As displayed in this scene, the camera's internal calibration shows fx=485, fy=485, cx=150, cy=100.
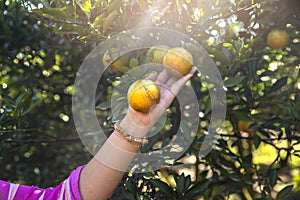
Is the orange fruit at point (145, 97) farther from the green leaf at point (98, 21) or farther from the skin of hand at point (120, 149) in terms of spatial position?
the green leaf at point (98, 21)

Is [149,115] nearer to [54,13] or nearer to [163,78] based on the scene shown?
[163,78]

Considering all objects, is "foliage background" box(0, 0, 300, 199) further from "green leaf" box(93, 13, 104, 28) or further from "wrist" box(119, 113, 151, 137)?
"wrist" box(119, 113, 151, 137)

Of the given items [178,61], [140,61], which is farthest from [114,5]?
[178,61]

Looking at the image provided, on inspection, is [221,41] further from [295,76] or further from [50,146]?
[50,146]

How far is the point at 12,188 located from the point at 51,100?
77cm

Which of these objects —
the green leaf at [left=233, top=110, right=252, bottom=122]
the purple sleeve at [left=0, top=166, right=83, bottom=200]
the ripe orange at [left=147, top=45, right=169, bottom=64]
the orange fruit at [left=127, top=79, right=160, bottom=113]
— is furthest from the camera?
the green leaf at [left=233, top=110, right=252, bottom=122]

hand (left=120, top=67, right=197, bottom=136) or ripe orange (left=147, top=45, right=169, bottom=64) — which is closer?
hand (left=120, top=67, right=197, bottom=136)

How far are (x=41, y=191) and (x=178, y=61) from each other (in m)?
0.48

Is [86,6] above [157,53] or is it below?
above

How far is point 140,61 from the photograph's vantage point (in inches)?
52.3

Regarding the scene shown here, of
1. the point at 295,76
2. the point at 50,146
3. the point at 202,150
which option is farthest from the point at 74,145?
the point at 295,76

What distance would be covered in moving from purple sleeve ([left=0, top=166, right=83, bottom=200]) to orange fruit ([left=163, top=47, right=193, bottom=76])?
1.05ft

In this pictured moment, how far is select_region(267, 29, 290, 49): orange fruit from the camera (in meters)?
1.52

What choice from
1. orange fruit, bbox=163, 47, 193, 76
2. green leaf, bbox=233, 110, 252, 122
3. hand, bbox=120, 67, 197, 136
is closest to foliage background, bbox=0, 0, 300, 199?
green leaf, bbox=233, 110, 252, 122
